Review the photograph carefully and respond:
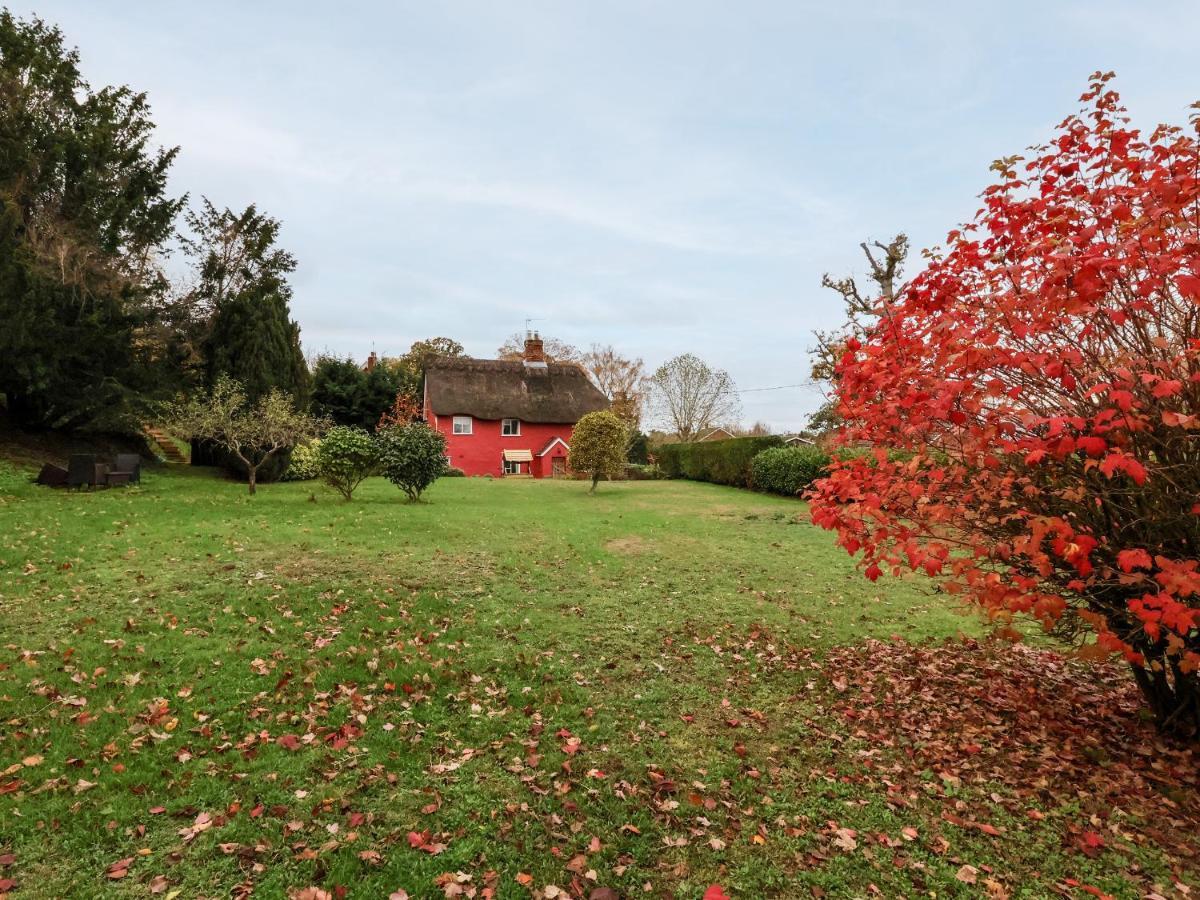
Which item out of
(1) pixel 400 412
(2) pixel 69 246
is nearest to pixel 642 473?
(1) pixel 400 412

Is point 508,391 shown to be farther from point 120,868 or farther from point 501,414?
point 120,868

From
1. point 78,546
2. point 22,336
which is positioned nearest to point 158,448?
point 22,336

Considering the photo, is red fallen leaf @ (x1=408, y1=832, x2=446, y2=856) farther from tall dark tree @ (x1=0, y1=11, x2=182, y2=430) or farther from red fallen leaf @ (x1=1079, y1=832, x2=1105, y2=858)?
tall dark tree @ (x1=0, y1=11, x2=182, y2=430)

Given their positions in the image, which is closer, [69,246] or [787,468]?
[69,246]

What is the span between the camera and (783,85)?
1217 cm

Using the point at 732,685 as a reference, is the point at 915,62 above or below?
above

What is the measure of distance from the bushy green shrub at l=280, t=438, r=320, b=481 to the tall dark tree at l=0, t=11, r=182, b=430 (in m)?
4.98

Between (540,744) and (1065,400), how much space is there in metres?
4.46

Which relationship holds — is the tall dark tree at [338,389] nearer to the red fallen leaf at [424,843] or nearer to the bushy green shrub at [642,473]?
the bushy green shrub at [642,473]

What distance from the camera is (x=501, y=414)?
117 feet

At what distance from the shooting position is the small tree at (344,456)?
15.8m

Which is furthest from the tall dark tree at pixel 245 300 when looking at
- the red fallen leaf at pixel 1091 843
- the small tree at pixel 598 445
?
the red fallen leaf at pixel 1091 843

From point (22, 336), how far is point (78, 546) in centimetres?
1256

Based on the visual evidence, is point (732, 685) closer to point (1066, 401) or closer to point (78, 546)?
point (1066, 401)
